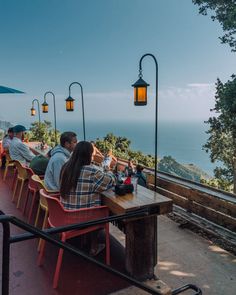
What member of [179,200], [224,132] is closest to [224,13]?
[224,132]

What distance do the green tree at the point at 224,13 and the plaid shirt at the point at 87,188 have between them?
5218mm

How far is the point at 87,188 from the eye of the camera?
2400 millimetres

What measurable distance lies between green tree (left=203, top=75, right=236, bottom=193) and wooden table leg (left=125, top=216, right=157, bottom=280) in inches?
180

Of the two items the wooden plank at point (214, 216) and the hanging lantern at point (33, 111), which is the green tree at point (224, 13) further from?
the hanging lantern at point (33, 111)

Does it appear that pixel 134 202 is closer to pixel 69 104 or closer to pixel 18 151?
pixel 18 151

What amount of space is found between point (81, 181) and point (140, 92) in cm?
196

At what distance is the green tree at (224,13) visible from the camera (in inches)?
230

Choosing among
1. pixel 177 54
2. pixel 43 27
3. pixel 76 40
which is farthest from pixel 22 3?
pixel 177 54

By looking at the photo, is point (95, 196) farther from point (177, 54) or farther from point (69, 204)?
point (177, 54)

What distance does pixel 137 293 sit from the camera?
6.79ft

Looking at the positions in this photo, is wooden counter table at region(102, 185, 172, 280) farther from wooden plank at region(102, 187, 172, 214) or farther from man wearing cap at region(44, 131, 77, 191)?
man wearing cap at region(44, 131, 77, 191)

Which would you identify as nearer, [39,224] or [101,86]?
[39,224]

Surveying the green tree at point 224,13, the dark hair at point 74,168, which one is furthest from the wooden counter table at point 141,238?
the green tree at point 224,13

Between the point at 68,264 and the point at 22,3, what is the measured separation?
16.7 meters
